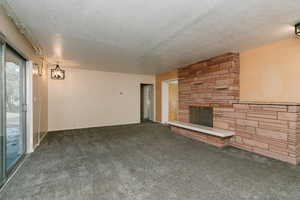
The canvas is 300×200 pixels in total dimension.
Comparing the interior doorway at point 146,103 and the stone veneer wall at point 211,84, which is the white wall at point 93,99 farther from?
the stone veneer wall at point 211,84

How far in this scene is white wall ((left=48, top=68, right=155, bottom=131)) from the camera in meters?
5.07

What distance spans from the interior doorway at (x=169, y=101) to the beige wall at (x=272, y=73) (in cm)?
320

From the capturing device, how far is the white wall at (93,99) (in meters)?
5.07

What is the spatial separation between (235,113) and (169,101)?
11.7ft

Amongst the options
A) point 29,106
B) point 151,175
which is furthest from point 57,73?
point 151,175

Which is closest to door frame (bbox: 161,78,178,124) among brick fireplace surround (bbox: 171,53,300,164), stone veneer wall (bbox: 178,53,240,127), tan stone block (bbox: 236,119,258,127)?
stone veneer wall (bbox: 178,53,240,127)

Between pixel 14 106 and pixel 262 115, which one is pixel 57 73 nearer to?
pixel 14 106

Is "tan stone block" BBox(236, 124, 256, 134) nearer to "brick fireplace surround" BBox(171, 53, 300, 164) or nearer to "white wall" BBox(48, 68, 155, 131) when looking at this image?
"brick fireplace surround" BBox(171, 53, 300, 164)

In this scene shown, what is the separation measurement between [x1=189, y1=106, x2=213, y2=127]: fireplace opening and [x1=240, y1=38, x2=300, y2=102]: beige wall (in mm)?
962

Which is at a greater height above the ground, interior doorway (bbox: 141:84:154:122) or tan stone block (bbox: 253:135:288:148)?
interior doorway (bbox: 141:84:154:122)

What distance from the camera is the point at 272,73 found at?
297 cm

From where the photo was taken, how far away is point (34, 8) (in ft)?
5.86

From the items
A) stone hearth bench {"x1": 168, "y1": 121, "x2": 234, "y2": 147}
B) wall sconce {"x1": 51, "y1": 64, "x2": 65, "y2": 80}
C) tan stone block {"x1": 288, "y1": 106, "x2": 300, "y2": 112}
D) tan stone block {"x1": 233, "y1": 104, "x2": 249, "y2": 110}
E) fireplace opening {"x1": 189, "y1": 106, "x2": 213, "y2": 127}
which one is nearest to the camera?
tan stone block {"x1": 288, "y1": 106, "x2": 300, "y2": 112}

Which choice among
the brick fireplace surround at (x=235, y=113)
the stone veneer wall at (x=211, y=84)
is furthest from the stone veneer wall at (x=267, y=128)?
the stone veneer wall at (x=211, y=84)
